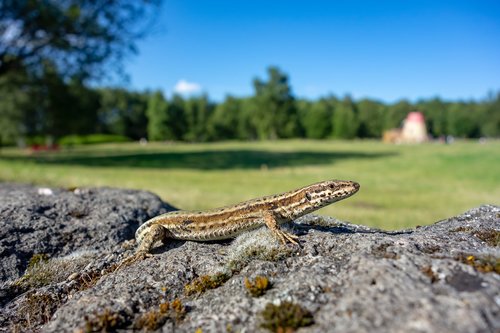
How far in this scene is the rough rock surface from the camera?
9.16 feet

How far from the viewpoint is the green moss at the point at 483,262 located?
315cm

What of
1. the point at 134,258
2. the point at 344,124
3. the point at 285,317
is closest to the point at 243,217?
the point at 134,258

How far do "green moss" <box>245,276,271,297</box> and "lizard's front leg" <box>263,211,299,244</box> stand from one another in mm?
849

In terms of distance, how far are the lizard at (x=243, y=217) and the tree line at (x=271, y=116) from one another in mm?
86474

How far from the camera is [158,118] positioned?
113m

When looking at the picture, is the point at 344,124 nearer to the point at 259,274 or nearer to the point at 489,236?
the point at 489,236

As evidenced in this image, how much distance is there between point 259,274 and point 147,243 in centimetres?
182

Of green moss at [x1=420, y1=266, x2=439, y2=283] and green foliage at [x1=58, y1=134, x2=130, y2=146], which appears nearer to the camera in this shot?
green moss at [x1=420, y1=266, x2=439, y2=283]

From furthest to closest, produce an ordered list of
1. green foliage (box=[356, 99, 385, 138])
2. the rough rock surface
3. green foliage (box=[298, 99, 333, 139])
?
green foliage (box=[356, 99, 385, 138]), green foliage (box=[298, 99, 333, 139]), the rough rock surface

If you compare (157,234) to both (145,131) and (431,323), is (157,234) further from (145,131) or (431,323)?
(145,131)

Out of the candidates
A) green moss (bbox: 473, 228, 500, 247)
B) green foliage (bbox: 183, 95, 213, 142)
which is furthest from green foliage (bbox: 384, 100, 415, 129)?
green moss (bbox: 473, 228, 500, 247)

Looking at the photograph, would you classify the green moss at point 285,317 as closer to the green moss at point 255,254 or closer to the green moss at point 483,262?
the green moss at point 255,254

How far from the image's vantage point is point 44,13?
106 ft

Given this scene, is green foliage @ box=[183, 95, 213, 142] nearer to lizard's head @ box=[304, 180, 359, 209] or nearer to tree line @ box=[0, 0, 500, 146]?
tree line @ box=[0, 0, 500, 146]
